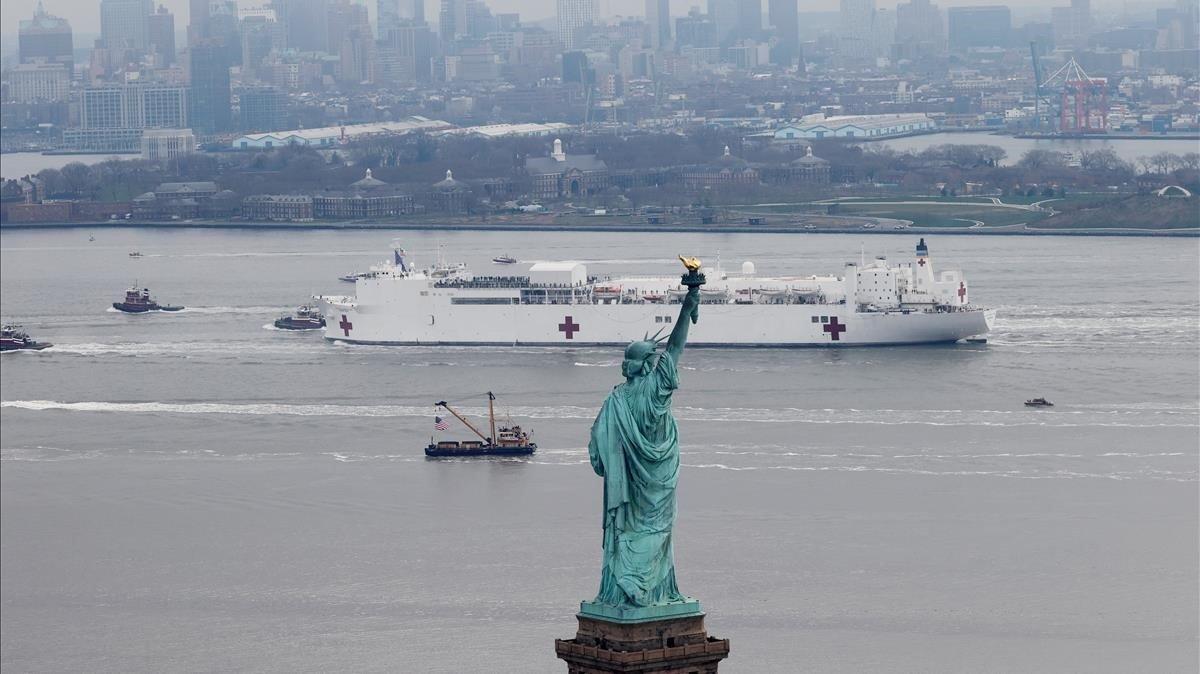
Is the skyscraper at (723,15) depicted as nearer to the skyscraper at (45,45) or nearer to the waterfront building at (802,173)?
the skyscraper at (45,45)

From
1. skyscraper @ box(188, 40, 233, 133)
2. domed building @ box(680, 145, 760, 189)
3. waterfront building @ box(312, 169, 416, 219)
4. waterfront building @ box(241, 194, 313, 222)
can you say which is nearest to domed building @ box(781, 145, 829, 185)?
domed building @ box(680, 145, 760, 189)

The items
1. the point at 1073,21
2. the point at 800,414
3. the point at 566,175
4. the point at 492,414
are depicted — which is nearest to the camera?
the point at 492,414

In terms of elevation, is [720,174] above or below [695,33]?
below

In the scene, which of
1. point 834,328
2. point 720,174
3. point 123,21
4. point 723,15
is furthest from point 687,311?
point 723,15

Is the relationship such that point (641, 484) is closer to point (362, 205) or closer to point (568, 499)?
point (568, 499)

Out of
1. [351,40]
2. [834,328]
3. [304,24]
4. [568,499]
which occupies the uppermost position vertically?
[304,24]

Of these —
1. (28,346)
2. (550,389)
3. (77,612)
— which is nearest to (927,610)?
(77,612)

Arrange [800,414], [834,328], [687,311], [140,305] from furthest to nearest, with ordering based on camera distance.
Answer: [140,305] → [834,328] → [800,414] → [687,311]

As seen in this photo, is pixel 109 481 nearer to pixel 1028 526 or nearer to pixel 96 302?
pixel 1028 526
